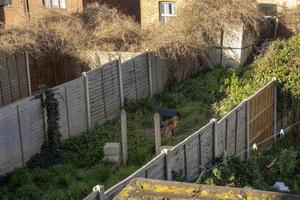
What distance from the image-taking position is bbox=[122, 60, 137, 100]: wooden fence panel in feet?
55.4

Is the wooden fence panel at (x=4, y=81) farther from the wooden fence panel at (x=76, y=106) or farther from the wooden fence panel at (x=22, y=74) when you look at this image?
the wooden fence panel at (x=76, y=106)

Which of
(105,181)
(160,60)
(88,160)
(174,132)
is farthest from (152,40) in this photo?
(105,181)

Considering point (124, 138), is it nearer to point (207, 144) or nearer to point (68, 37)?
point (207, 144)

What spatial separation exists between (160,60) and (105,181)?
8.02m

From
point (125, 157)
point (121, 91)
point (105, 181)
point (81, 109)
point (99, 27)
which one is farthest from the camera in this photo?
point (99, 27)

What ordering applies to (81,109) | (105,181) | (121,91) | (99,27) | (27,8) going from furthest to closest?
(27,8) < (99,27) < (121,91) < (81,109) < (105,181)

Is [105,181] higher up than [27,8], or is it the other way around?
[27,8]

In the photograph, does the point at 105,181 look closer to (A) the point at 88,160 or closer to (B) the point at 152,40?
(A) the point at 88,160

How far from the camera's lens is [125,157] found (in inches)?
488

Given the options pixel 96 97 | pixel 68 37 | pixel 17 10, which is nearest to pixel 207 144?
pixel 96 97

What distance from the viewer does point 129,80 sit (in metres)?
17.1

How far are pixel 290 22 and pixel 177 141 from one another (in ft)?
36.5

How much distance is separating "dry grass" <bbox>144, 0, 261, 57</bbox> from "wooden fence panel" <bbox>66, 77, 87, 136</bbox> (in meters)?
5.42

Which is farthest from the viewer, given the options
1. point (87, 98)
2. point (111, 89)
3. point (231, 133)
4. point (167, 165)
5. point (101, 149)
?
point (111, 89)
